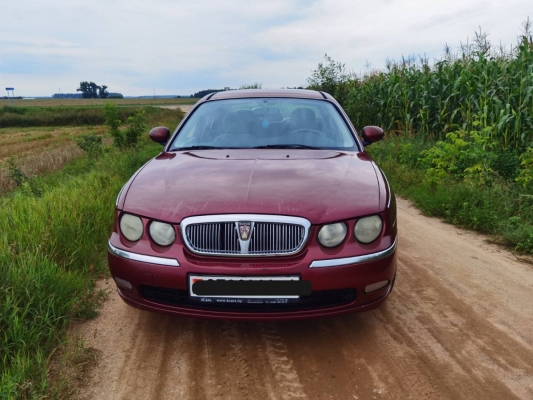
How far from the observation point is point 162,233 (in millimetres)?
2514

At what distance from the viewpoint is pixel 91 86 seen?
381 ft

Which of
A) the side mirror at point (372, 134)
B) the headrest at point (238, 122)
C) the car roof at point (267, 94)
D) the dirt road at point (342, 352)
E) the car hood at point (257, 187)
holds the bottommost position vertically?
the dirt road at point (342, 352)

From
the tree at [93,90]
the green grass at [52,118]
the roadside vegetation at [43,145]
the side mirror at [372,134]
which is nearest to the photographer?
the side mirror at [372,134]

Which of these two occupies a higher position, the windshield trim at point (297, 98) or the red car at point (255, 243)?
the windshield trim at point (297, 98)

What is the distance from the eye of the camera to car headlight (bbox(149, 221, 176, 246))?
249 centimetres

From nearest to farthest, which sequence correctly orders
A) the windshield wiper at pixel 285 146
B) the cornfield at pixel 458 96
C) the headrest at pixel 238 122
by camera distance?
the windshield wiper at pixel 285 146
the headrest at pixel 238 122
the cornfield at pixel 458 96

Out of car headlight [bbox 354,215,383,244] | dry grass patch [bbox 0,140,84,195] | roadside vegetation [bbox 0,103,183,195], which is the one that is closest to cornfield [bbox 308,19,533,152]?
car headlight [bbox 354,215,383,244]

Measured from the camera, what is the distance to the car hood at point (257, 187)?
2.49 m

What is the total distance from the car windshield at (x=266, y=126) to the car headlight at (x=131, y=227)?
3.85 feet

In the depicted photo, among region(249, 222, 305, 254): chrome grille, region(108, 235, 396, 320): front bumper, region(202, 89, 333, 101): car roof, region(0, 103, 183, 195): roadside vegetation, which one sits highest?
region(202, 89, 333, 101): car roof

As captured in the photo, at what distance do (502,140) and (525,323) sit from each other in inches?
202

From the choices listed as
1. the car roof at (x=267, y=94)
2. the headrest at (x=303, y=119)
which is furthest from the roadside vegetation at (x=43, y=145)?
the headrest at (x=303, y=119)

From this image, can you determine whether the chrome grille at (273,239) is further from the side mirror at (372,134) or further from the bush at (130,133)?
the bush at (130,133)

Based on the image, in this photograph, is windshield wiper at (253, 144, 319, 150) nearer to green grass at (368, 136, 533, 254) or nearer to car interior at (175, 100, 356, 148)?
car interior at (175, 100, 356, 148)
